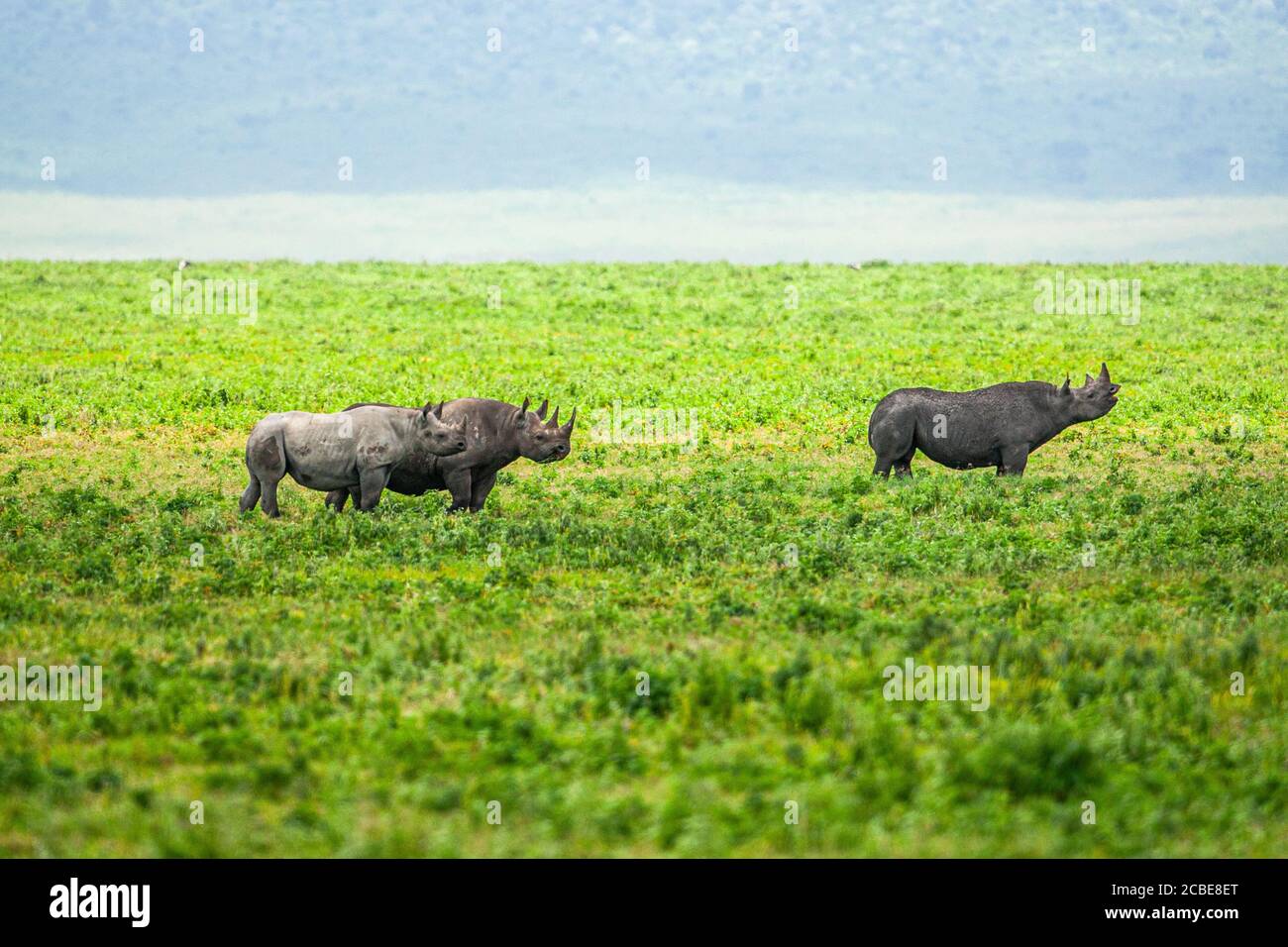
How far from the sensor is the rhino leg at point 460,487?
21312 millimetres

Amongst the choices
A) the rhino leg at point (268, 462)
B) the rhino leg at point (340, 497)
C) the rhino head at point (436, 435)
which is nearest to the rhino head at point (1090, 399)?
the rhino head at point (436, 435)

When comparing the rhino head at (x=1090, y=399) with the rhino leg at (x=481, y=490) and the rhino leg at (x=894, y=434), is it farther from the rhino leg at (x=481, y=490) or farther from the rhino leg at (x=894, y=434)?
the rhino leg at (x=481, y=490)

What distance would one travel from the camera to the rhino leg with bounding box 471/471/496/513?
2192cm

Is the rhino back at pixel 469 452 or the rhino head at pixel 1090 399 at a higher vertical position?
the rhino head at pixel 1090 399

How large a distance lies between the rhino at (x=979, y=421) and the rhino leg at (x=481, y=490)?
7.27 m

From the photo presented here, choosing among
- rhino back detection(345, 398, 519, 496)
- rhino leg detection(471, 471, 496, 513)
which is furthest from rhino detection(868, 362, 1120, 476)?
rhino leg detection(471, 471, 496, 513)

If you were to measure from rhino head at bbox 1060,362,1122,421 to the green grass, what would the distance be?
131 centimetres

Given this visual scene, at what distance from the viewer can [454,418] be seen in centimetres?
2136

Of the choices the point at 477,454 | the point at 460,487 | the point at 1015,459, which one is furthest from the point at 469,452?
the point at 1015,459

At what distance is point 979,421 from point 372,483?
10990mm

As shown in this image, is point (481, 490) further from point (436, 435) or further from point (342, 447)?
point (342, 447)

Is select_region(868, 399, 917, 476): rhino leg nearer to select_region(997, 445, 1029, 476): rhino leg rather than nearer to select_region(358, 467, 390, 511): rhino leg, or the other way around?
select_region(997, 445, 1029, 476): rhino leg

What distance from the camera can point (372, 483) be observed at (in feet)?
66.5
